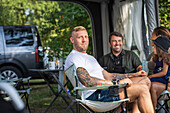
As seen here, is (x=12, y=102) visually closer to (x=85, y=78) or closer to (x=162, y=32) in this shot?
(x=85, y=78)

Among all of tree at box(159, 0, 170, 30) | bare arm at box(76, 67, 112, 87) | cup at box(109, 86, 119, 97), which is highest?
tree at box(159, 0, 170, 30)

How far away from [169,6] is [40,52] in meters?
3.74

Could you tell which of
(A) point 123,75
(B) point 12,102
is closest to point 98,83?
(A) point 123,75

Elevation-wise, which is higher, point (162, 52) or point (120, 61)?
point (162, 52)

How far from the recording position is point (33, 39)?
7.59 metres

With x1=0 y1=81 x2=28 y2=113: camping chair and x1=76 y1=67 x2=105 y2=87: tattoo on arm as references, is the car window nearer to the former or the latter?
x1=76 y1=67 x2=105 y2=87: tattoo on arm

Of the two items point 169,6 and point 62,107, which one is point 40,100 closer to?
point 62,107

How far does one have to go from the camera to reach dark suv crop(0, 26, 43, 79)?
7.34 m

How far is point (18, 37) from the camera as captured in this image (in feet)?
24.7

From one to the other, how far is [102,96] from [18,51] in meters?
5.33

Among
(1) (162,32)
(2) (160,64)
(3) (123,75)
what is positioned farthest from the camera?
(1) (162,32)

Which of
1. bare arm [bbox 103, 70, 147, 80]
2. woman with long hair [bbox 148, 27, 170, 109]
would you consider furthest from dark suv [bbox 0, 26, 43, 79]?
woman with long hair [bbox 148, 27, 170, 109]

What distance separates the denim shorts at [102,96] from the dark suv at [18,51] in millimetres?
4861

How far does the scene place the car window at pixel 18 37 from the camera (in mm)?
7411
